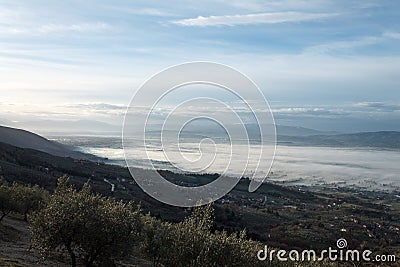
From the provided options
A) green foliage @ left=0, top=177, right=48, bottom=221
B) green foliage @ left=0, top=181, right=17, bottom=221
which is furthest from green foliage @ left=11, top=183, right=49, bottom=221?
green foliage @ left=0, top=181, right=17, bottom=221

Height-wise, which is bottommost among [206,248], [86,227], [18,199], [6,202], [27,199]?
[27,199]

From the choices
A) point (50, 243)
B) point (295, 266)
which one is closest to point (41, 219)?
point (50, 243)

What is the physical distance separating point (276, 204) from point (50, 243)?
115771 millimetres

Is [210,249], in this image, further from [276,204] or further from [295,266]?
Answer: [276,204]

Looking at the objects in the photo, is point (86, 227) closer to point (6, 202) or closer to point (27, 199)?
point (6, 202)

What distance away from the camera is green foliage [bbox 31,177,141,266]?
2200cm

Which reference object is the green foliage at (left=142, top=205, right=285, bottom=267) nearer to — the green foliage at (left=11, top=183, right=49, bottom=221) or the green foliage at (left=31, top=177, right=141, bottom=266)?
the green foliage at (left=31, top=177, right=141, bottom=266)

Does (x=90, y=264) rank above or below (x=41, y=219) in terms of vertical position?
below

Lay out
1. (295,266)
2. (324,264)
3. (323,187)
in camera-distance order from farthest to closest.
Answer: (323,187)
(324,264)
(295,266)

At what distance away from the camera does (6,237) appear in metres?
40.8

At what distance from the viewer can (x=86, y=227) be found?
21.9 meters

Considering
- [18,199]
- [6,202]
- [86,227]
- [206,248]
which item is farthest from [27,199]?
[206,248]

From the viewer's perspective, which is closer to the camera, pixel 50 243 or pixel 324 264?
pixel 50 243

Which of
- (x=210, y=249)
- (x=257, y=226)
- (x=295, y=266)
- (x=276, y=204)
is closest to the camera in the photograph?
(x=210, y=249)
